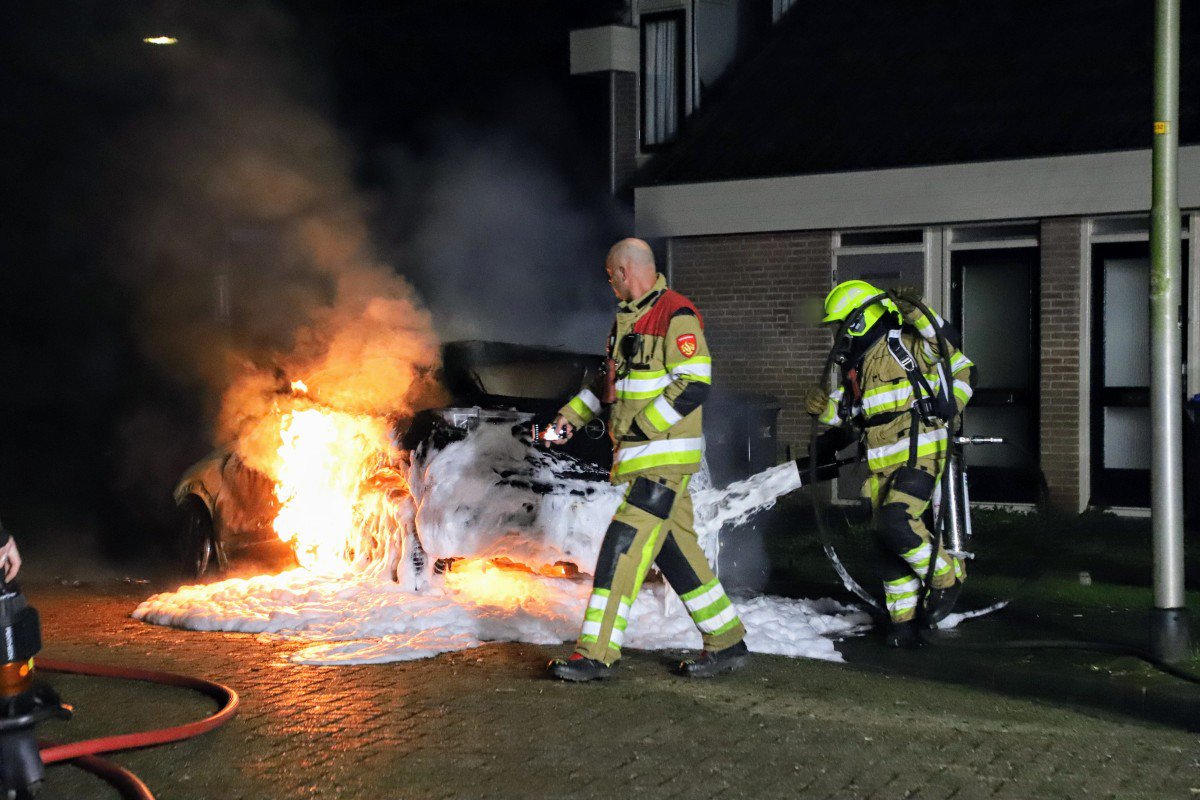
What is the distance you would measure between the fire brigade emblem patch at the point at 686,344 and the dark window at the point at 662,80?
10.6m

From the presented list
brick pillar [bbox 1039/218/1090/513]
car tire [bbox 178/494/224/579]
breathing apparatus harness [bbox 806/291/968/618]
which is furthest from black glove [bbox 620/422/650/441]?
brick pillar [bbox 1039/218/1090/513]

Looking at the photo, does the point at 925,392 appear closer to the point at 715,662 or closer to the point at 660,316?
the point at 660,316

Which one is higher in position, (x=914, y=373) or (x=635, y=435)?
(x=914, y=373)

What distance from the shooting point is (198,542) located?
945 centimetres

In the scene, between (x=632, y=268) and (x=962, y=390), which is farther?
(x=962, y=390)

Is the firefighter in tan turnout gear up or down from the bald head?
down

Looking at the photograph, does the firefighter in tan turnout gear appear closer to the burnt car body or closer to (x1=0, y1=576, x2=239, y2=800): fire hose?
the burnt car body

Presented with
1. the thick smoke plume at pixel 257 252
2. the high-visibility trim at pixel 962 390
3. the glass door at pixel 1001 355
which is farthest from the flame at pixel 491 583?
the glass door at pixel 1001 355

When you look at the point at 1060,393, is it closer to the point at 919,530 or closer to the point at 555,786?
the point at 919,530

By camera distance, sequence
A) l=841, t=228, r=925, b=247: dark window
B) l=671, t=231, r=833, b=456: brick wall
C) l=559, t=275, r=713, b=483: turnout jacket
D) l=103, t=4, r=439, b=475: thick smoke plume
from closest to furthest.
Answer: l=559, t=275, r=713, b=483: turnout jacket < l=103, t=4, r=439, b=475: thick smoke plume < l=841, t=228, r=925, b=247: dark window < l=671, t=231, r=833, b=456: brick wall

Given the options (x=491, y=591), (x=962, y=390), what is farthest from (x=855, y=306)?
(x=491, y=591)

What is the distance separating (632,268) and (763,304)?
8.22 metres

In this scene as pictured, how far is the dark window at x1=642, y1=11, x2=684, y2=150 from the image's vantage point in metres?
16.8

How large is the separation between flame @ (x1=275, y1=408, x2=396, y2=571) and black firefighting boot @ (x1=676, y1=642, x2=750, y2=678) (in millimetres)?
2502
